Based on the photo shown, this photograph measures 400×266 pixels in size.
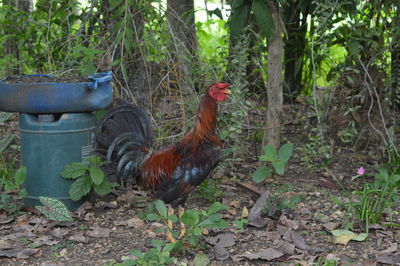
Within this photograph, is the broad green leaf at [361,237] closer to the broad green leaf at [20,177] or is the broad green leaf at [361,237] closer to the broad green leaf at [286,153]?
the broad green leaf at [286,153]

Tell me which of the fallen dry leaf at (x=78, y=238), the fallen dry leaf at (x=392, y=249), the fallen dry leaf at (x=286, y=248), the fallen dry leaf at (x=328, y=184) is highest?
the fallen dry leaf at (x=328, y=184)

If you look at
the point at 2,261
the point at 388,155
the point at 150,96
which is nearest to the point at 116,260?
the point at 2,261

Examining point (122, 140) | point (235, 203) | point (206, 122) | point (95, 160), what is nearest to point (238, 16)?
point (206, 122)

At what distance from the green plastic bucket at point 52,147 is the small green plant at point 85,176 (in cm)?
9

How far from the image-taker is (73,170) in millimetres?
4559

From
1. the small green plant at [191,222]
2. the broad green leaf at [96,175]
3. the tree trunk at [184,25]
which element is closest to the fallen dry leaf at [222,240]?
the small green plant at [191,222]

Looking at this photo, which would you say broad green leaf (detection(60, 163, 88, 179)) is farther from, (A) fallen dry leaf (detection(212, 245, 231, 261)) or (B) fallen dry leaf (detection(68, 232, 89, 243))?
(A) fallen dry leaf (detection(212, 245, 231, 261))

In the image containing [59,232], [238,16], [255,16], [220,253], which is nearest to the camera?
[220,253]

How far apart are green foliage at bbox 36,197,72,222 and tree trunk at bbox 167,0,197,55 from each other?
1.81 meters

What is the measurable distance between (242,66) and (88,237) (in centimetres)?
215

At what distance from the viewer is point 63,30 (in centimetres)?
624

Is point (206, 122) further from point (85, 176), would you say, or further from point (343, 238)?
point (343, 238)

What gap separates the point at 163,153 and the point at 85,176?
2.05 feet

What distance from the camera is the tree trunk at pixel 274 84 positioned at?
17.0ft
